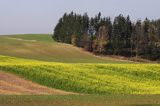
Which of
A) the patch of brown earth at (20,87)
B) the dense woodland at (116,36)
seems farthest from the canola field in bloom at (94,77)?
the dense woodland at (116,36)

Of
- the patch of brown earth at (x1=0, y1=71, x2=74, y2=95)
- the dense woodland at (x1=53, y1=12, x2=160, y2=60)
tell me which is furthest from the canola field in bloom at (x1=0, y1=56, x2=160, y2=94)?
the dense woodland at (x1=53, y1=12, x2=160, y2=60)

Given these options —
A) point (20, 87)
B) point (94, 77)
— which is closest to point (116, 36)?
point (94, 77)

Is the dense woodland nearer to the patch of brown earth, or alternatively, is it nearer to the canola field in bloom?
the canola field in bloom

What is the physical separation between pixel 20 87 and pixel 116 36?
3142 inches

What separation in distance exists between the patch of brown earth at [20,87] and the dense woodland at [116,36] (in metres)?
63.0

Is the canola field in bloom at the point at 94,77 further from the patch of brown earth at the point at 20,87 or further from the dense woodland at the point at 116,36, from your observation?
the dense woodland at the point at 116,36

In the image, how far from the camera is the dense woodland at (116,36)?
10794 cm

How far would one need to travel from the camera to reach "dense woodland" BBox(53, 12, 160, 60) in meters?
108

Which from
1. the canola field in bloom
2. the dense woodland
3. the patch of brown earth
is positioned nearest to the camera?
the patch of brown earth

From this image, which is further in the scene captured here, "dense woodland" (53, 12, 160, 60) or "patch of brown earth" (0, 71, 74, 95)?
"dense woodland" (53, 12, 160, 60)

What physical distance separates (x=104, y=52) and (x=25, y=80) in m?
63.8

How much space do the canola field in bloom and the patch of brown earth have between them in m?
1.92

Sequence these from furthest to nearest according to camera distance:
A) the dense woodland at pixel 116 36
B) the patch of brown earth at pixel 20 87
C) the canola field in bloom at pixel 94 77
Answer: the dense woodland at pixel 116 36
the canola field in bloom at pixel 94 77
the patch of brown earth at pixel 20 87

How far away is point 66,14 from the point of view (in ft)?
490
